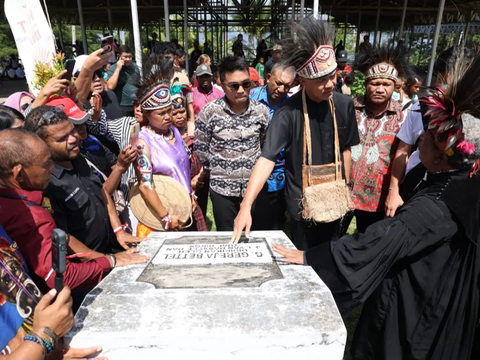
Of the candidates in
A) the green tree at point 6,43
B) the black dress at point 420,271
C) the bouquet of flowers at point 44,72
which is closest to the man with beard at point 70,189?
the bouquet of flowers at point 44,72

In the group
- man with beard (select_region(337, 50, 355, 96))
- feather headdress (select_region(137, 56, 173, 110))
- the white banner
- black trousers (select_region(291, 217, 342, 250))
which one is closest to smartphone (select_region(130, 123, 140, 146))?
feather headdress (select_region(137, 56, 173, 110))

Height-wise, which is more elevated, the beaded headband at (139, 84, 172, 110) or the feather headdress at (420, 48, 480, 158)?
the feather headdress at (420, 48, 480, 158)

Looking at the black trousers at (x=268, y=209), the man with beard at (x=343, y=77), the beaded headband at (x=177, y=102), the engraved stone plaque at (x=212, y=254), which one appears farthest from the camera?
the man with beard at (x=343, y=77)

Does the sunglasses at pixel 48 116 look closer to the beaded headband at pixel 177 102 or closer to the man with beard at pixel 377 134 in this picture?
the beaded headband at pixel 177 102

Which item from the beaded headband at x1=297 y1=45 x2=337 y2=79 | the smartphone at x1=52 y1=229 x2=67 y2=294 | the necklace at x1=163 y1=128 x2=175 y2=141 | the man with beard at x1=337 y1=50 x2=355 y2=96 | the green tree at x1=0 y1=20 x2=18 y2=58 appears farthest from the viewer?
the green tree at x1=0 y1=20 x2=18 y2=58

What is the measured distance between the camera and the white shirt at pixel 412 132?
2609 mm

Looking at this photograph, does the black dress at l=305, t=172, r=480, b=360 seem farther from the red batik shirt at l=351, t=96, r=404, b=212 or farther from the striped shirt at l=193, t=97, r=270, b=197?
the striped shirt at l=193, t=97, r=270, b=197

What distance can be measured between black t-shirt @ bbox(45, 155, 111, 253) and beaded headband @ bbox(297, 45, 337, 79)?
1535 mm

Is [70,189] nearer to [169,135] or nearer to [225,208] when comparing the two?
[169,135]

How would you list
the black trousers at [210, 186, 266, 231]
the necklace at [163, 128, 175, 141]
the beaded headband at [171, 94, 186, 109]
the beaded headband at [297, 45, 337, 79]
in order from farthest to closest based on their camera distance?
the beaded headband at [171, 94, 186, 109] → the black trousers at [210, 186, 266, 231] → the necklace at [163, 128, 175, 141] → the beaded headband at [297, 45, 337, 79]

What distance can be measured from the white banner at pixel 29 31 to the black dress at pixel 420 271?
8.13 feet

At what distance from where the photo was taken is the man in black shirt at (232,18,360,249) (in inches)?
87.2

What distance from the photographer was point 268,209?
3.09m

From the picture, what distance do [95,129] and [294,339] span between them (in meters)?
2.64
